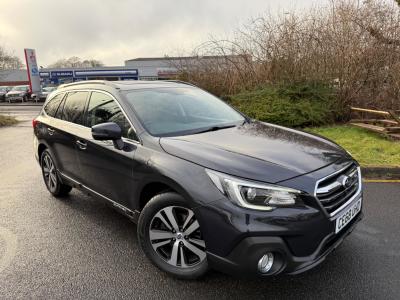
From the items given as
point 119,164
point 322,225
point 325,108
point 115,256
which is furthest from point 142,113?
point 325,108

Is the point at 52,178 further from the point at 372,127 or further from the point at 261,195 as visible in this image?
the point at 372,127

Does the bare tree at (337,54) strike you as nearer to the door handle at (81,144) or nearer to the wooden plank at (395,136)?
the wooden plank at (395,136)

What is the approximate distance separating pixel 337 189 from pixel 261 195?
699mm

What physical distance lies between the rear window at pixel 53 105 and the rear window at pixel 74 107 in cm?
28

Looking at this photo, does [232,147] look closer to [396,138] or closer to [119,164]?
[119,164]

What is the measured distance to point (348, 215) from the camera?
2779 millimetres

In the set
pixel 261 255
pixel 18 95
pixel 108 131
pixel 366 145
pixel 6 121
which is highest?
pixel 108 131

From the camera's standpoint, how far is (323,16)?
33.4 ft

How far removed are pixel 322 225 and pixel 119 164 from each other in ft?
6.27

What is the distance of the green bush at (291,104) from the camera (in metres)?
9.01

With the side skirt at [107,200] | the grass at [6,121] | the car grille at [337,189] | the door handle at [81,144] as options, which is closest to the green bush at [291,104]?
the side skirt at [107,200]

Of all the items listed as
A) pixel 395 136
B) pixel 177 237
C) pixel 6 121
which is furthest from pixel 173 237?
pixel 6 121

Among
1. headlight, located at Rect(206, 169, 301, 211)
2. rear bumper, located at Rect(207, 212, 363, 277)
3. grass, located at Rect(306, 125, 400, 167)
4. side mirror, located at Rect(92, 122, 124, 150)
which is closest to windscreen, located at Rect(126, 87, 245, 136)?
side mirror, located at Rect(92, 122, 124, 150)

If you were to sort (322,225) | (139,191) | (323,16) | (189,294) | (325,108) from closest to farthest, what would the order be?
1. (322,225)
2. (189,294)
3. (139,191)
4. (325,108)
5. (323,16)
